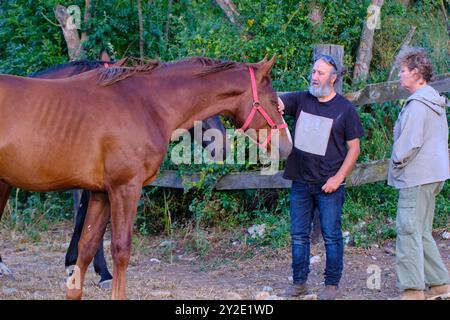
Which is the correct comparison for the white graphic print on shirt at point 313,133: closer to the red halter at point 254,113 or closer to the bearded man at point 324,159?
the bearded man at point 324,159

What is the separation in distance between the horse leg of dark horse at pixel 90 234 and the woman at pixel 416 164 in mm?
2177

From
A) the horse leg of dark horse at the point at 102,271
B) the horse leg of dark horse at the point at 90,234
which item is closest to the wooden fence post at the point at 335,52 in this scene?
the horse leg of dark horse at the point at 102,271

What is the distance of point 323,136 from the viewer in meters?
5.75

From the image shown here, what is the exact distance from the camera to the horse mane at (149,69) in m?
5.38

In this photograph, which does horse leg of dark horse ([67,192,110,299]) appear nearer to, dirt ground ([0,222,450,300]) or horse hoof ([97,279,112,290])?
dirt ground ([0,222,450,300])

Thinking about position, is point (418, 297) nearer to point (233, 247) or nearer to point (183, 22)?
point (233, 247)

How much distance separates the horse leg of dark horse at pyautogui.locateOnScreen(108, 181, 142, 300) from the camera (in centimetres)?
517

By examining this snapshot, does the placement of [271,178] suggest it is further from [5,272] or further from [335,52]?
[5,272]

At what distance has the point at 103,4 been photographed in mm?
8898

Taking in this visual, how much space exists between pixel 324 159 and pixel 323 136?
0.18 metres
